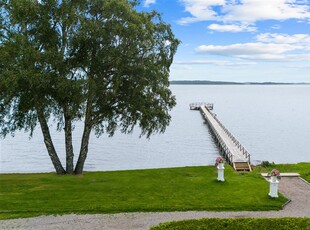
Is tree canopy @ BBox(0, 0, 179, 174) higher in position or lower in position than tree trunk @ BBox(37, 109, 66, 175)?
higher

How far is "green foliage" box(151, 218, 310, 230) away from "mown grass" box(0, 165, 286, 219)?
3.82 metres

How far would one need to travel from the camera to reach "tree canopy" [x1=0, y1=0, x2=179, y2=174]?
64.2 feet

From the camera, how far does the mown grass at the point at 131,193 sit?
15.9 meters

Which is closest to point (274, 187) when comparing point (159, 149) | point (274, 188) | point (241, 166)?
point (274, 188)

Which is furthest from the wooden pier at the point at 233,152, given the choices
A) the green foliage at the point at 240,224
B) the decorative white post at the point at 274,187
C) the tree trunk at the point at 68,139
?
the green foliage at the point at 240,224

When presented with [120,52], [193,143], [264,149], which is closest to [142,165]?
[193,143]

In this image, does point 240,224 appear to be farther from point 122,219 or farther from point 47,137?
point 47,137

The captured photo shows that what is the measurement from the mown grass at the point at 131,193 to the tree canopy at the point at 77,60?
4.08m

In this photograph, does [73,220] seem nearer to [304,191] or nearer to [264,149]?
[304,191]

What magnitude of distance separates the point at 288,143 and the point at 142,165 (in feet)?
85.4

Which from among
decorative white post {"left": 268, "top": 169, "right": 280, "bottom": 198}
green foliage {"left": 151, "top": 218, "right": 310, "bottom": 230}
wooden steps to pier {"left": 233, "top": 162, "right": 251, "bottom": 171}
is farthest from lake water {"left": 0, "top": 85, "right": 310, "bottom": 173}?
green foliage {"left": 151, "top": 218, "right": 310, "bottom": 230}

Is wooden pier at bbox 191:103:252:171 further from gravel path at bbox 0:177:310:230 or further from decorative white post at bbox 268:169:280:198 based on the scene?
gravel path at bbox 0:177:310:230

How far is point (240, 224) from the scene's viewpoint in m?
11.8

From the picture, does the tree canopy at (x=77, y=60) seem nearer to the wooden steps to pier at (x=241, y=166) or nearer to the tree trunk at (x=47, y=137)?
the tree trunk at (x=47, y=137)
